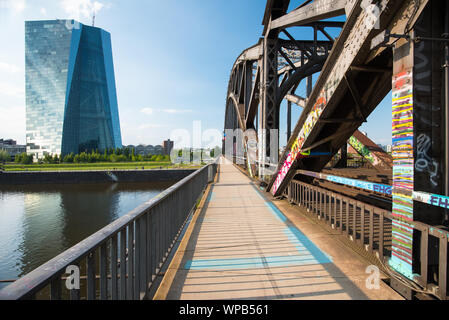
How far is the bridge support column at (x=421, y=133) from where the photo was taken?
8.29 feet

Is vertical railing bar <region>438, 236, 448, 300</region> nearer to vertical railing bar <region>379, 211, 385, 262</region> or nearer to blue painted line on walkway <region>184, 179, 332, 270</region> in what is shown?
vertical railing bar <region>379, 211, 385, 262</region>

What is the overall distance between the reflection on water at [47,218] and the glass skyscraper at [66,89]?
65.6m

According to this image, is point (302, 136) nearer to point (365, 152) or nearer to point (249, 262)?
point (249, 262)

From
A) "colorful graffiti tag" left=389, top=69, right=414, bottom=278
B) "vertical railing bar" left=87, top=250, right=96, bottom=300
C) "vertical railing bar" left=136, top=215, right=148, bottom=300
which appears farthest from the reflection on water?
"colorful graffiti tag" left=389, top=69, right=414, bottom=278

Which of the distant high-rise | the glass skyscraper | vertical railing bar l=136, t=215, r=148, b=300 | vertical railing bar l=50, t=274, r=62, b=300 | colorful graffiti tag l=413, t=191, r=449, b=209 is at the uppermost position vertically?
the glass skyscraper

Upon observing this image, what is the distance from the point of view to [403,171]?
268 cm

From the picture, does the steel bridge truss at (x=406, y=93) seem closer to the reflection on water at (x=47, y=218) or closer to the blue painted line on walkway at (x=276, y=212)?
the blue painted line on walkway at (x=276, y=212)

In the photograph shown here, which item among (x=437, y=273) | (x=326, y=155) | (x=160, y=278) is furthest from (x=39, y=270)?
(x=326, y=155)

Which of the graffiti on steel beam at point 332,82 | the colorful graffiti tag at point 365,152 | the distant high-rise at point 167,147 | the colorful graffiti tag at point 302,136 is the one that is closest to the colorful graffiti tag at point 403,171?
the graffiti on steel beam at point 332,82

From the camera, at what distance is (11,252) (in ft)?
39.9

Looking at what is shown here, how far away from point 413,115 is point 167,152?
187 meters

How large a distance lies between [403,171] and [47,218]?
79.6ft

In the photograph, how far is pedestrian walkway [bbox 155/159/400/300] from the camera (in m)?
2.60

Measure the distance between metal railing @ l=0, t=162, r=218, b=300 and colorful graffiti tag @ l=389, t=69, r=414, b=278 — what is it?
292cm
